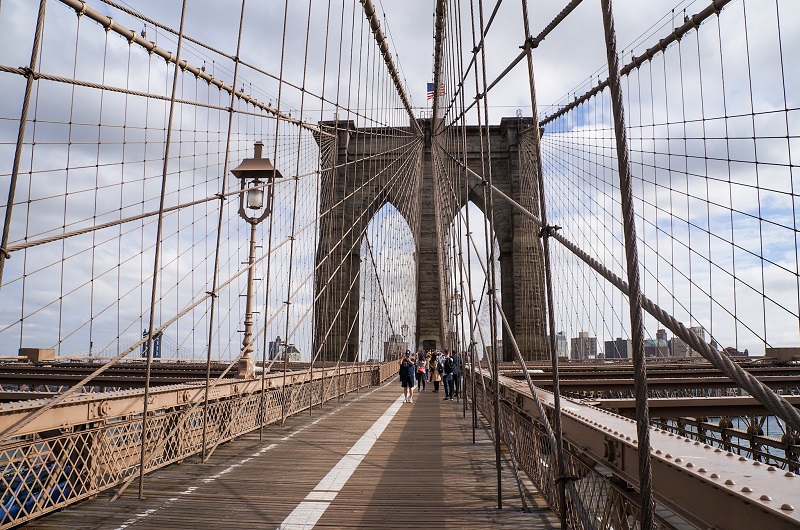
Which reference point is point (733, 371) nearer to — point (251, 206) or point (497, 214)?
point (251, 206)

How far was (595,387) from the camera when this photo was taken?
6.31 meters

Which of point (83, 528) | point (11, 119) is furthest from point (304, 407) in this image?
point (83, 528)

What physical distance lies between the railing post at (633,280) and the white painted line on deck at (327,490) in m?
2.00

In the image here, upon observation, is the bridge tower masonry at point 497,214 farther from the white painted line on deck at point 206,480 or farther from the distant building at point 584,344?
the white painted line on deck at point 206,480

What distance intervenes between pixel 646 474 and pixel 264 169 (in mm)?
6541

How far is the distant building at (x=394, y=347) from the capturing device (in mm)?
25312

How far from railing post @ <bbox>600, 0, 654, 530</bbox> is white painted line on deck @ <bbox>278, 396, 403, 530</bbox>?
2000mm

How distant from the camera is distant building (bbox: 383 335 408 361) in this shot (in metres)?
25.3

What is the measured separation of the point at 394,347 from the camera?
89.0ft

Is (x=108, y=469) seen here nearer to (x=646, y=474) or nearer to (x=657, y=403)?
(x=646, y=474)

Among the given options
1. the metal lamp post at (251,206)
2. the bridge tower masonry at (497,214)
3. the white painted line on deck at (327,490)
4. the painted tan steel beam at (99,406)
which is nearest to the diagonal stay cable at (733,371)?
the white painted line on deck at (327,490)

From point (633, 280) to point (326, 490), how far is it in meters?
2.86

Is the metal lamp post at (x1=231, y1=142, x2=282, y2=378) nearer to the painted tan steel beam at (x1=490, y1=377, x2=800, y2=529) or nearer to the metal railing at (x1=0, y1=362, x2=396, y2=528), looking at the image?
the metal railing at (x1=0, y1=362, x2=396, y2=528)

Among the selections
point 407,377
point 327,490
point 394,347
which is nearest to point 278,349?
point 407,377
